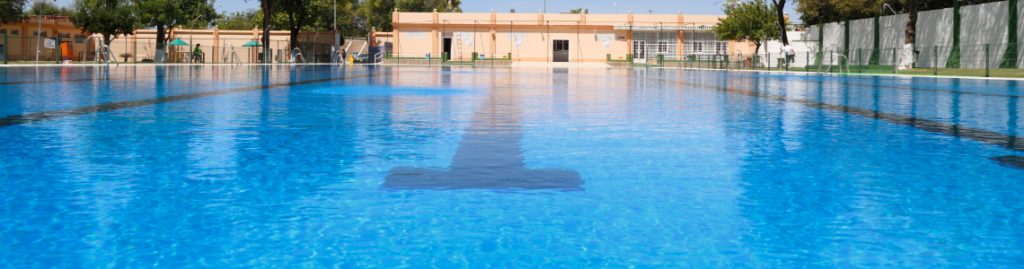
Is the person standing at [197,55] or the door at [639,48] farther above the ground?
the door at [639,48]

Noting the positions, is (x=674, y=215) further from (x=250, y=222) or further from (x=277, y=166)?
(x=277, y=166)

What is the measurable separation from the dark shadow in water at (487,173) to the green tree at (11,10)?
55.6 metres

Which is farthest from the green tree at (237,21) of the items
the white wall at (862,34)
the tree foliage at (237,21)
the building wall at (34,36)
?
the white wall at (862,34)

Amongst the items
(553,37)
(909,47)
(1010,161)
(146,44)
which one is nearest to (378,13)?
(553,37)

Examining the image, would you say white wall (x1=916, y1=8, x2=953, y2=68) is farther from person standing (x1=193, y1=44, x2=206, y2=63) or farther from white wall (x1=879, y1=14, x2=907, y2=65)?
person standing (x1=193, y1=44, x2=206, y2=63)

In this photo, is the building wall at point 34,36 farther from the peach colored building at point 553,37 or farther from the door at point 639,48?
the door at point 639,48

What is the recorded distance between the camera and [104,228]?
446cm

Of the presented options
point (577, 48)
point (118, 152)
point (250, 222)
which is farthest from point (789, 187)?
point (577, 48)

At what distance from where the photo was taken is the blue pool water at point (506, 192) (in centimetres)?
399

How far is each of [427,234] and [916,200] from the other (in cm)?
257

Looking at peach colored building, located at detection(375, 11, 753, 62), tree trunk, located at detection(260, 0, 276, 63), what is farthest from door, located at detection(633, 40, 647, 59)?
tree trunk, located at detection(260, 0, 276, 63)

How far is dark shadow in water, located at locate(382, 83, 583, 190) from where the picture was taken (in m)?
5.93

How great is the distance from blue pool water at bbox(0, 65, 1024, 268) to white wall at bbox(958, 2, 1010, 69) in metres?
31.9

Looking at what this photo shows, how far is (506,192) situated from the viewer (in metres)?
5.62
